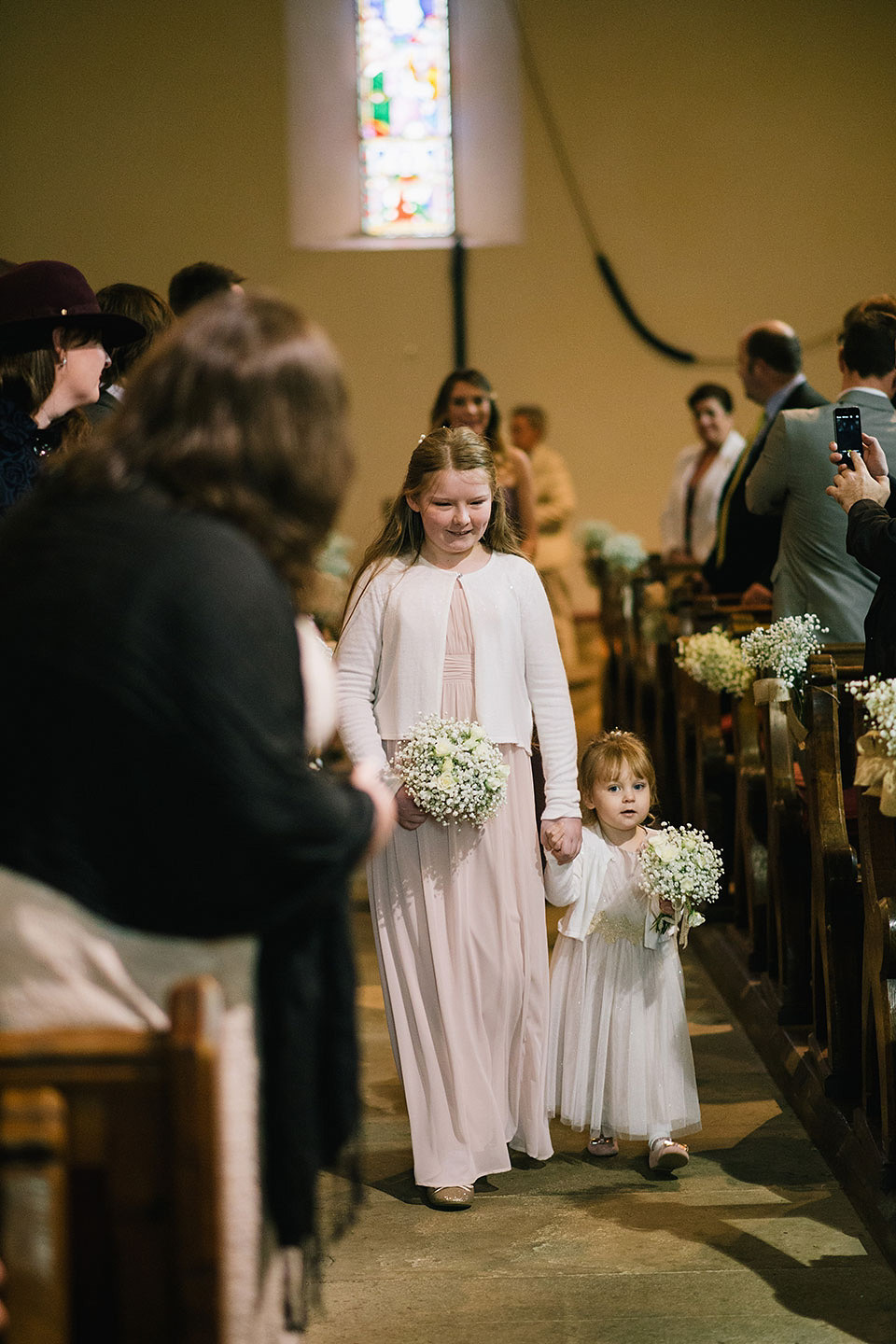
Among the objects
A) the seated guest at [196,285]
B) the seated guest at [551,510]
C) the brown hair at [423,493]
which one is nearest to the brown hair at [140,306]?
the seated guest at [196,285]

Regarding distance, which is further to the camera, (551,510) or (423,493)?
(551,510)

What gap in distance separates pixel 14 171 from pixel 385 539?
10.6 m

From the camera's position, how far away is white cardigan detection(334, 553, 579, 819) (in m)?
4.12

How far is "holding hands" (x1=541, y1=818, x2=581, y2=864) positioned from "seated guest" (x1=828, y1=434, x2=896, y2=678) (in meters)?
0.93

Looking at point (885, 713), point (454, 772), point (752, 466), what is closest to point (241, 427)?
point (885, 713)

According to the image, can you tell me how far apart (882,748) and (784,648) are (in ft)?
5.58

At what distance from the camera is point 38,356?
11.3ft

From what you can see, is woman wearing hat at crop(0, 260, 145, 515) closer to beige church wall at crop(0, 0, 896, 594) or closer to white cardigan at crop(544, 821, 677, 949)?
white cardigan at crop(544, 821, 677, 949)

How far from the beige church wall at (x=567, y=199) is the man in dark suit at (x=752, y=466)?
7313 millimetres

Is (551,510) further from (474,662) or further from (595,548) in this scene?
(474,662)

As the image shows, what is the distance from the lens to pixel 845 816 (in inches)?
184

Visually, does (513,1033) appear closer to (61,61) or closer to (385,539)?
(385,539)

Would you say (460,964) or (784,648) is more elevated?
(784,648)

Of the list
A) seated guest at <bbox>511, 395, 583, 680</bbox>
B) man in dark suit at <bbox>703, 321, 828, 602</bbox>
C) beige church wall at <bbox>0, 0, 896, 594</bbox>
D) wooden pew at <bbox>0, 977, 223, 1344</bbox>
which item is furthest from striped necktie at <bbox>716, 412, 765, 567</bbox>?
beige church wall at <bbox>0, 0, 896, 594</bbox>
